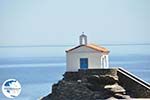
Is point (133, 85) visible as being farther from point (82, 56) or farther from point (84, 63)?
point (82, 56)

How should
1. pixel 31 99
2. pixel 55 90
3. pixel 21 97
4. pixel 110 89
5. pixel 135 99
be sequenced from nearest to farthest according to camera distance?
pixel 135 99, pixel 110 89, pixel 55 90, pixel 31 99, pixel 21 97

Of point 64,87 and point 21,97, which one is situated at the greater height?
point 64,87

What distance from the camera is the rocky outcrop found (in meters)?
18.1

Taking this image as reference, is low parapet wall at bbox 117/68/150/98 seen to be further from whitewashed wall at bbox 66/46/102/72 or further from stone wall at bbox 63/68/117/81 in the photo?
whitewashed wall at bbox 66/46/102/72

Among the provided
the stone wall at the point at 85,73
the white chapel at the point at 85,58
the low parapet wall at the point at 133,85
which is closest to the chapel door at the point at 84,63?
the white chapel at the point at 85,58

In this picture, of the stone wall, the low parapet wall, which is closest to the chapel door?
the stone wall

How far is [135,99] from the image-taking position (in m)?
16.9

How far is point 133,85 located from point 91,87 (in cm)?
144

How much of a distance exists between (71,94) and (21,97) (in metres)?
24.3

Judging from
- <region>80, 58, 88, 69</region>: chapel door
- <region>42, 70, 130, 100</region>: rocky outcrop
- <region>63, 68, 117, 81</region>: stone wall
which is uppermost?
<region>80, 58, 88, 69</region>: chapel door

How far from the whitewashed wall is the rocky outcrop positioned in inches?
30.8

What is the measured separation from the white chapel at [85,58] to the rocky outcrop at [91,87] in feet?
2.40

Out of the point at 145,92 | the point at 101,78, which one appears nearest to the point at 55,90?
the point at 101,78

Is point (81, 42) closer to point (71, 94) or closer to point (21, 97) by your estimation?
point (71, 94)
